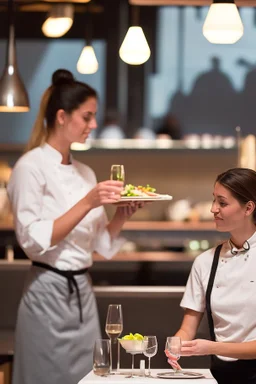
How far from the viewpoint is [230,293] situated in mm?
3469

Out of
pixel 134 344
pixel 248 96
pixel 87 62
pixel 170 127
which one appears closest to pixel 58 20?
pixel 87 62

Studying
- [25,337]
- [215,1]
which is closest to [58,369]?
[25,337]

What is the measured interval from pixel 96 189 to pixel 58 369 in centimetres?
85

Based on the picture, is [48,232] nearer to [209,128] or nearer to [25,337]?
[25,337]

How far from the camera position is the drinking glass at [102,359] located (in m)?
3.16

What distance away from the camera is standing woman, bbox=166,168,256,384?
342cm

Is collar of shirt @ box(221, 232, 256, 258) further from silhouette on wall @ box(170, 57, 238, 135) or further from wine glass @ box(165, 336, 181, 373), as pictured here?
silhouette on wall @ box(170, 57, 238, 135)

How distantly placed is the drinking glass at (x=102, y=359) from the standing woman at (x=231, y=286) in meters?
0.42

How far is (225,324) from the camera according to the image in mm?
3449

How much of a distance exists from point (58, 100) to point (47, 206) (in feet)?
1.57

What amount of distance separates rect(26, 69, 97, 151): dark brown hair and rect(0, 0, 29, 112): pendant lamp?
286mm

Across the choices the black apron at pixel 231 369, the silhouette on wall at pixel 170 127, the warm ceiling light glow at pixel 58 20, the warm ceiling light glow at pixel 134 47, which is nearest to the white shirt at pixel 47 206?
the warm ceiling light glow at pixel 134 47

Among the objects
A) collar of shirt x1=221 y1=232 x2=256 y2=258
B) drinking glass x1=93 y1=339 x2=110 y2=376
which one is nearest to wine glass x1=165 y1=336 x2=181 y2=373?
drinking glass x1=93 y1=339 x2=110 y2=376

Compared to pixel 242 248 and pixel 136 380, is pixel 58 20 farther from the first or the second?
pixel 136 380
